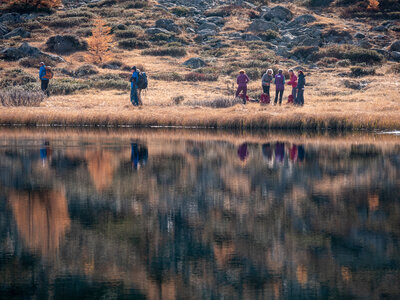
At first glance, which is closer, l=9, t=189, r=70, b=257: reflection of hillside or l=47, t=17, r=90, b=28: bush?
l=9, t=189, r=70, b=257: reflection of hillside

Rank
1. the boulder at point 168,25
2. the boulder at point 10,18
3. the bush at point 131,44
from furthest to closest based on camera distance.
→ the boulder at point 10,18 → the boulder at point 168,25 → the bush at point 131,44

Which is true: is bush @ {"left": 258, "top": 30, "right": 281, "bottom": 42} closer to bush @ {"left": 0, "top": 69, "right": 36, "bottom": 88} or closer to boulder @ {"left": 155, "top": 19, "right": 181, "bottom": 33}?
boulder @ {"left": 155, "top": 19, "right": 181, "bottom": 33}

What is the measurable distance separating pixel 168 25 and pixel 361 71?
26085mm

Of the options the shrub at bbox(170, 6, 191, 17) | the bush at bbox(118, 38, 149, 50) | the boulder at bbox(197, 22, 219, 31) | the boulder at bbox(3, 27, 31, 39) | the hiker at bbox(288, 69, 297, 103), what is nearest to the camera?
the hiker at bbox(288, 69, 297, 103)

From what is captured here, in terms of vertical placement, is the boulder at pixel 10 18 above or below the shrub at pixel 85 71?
above

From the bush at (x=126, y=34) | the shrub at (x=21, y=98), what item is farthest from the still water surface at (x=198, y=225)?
the bush at (x=126, y=34)

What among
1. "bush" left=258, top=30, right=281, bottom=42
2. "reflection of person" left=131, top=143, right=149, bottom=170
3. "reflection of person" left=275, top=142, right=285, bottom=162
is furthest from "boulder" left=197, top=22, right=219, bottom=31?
"reflection of person" left=131, top=143, right=149, bottom=170

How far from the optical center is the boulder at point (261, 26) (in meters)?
68.6

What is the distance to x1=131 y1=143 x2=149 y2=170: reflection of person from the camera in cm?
2034

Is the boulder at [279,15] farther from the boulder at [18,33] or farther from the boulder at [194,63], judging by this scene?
the boulder at [18,33]

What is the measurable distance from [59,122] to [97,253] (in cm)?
2311

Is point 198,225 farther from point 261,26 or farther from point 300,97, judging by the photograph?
point 261,26

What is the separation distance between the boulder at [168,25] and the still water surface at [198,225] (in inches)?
1840

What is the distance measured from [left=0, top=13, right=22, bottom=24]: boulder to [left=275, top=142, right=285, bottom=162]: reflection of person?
50272 mm
